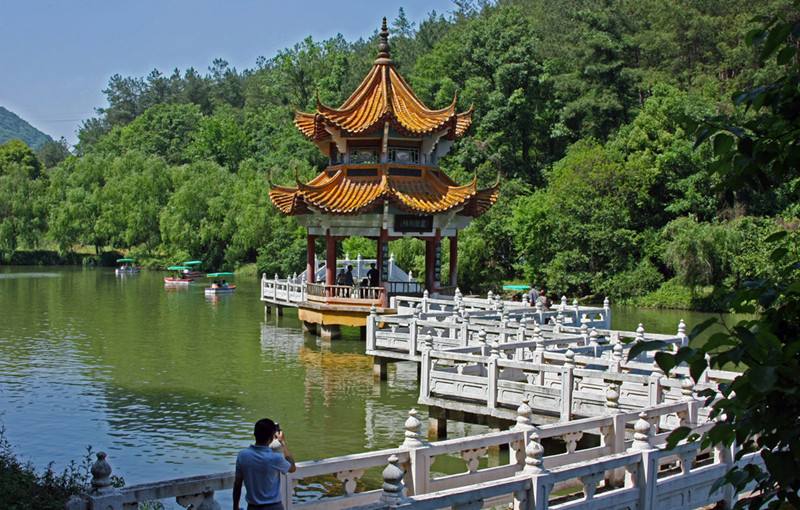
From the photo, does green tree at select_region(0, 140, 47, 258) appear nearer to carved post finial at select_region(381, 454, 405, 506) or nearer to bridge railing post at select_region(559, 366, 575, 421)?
bridge railing post at select_region(559, 366, 575, 421)

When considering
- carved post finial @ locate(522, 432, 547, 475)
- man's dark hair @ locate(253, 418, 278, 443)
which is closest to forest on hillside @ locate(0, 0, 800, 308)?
carved post finial @ locate(522, 432, 547, 475)

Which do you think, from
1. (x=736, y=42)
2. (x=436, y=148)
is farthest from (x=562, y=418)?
(x=736, y=42)

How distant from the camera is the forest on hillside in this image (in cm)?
4084

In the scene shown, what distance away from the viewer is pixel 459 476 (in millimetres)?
9336

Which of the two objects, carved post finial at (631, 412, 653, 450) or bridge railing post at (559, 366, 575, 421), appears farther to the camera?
bridge railing post at (559, 366, 575, 421)

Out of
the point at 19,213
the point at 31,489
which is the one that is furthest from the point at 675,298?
the point at 19,213

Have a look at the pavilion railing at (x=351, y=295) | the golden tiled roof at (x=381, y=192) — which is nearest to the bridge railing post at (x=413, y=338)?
the pavilion railing at (x=351, y=295)

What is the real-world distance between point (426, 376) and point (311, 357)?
9.71 meters

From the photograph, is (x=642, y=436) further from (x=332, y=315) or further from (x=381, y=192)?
(x=332, y=315)

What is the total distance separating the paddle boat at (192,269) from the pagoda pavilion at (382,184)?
2489cm

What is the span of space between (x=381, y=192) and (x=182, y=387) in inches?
343

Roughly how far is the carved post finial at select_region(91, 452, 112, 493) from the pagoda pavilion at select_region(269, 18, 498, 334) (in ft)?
64.3

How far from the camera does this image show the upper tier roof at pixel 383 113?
26.9 meters

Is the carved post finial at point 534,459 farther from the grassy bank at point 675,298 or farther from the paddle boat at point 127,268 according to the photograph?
the paddle boat at point 127,268
